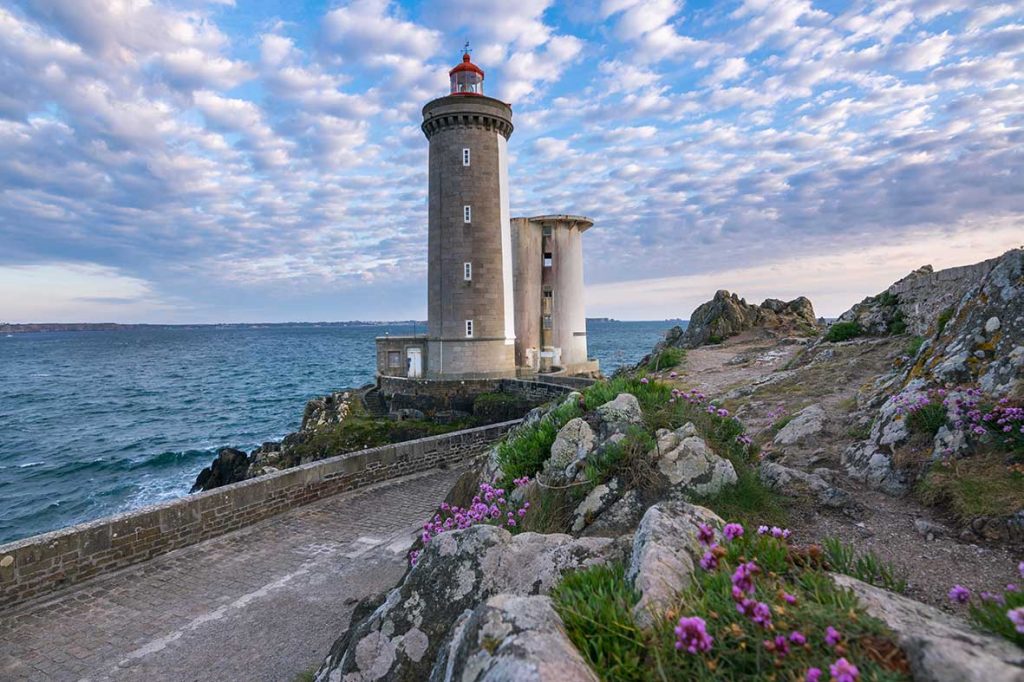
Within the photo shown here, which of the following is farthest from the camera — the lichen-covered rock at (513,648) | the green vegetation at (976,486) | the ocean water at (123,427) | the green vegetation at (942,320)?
the ocean water at (123,427)

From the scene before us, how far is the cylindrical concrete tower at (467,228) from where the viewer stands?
2341 cm

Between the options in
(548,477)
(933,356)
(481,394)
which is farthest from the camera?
(481,394)

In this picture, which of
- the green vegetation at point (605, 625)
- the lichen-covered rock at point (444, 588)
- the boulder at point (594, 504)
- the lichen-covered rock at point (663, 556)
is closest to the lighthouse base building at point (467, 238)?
the boulder at point (594, 504)

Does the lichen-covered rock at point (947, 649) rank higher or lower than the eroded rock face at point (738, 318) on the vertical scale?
lower

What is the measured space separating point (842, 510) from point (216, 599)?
735cm

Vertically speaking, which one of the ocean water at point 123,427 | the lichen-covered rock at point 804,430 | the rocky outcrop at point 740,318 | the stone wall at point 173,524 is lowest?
the ocean water at point 123,427

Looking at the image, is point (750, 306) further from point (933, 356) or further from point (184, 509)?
point (184, 509)

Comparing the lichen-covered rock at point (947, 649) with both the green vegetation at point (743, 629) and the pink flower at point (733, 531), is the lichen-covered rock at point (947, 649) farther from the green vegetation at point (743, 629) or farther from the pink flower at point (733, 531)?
the pink flower at point (733, 531)

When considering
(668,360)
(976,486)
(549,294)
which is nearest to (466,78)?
(549,294)

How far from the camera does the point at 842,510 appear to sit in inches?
183

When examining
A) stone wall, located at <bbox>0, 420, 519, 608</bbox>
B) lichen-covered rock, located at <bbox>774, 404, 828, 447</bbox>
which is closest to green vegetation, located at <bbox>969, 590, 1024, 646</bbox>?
lichen-covered rock, located at <bbox>774, 404, 828, 447</bbox>

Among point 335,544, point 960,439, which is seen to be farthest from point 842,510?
point 335,544

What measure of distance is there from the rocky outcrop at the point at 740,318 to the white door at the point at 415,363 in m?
13.4

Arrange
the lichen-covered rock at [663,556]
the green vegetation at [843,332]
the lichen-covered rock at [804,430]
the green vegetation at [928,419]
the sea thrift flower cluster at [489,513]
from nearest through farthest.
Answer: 1. the lichen-covered rock at [663,556]
2. the green vegetation at [928,419]
3. the sea thrift flower cluster at [489,513]
4. the lichen-covered rock at [804,430]
5. the green vegetation at [843,332]
